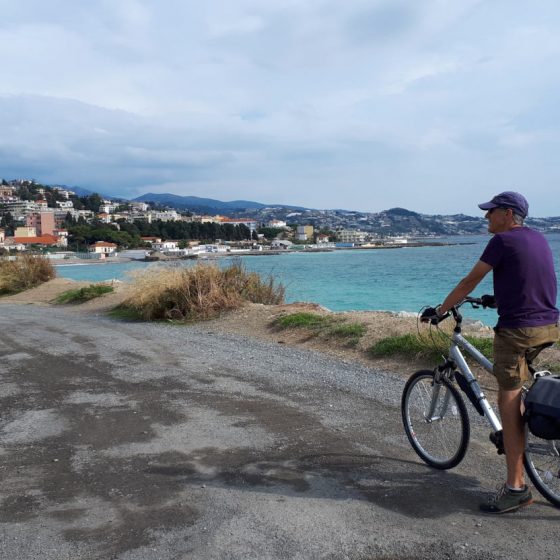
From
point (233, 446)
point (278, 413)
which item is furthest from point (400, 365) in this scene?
point (233, 446)

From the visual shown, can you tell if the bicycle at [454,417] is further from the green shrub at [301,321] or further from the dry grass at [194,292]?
the dry grass at [194,292]

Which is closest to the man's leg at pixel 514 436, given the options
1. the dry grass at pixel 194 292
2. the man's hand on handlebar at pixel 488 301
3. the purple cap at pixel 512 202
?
the man's hand on handlebar at pixel 488 301

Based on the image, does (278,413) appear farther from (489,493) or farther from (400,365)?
(400,365)

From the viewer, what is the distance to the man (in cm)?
402

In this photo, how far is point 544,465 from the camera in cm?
411

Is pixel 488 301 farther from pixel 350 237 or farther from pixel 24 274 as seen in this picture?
pixel 350 237

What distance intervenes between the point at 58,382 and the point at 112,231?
12804 centimetres

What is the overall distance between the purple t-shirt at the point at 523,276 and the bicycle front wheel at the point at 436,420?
92 cm

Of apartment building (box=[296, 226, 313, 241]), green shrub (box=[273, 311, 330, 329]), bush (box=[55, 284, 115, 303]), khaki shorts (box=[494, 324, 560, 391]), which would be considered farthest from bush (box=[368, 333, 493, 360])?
apartment building (box=[296, 226, 313, 241])

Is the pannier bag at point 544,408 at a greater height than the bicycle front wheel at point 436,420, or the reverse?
the pannier bag at point 544,408

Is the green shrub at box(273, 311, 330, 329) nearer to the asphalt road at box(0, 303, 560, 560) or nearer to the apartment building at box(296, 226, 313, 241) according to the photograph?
the asphalt road at box(0, 303, 560, 560)

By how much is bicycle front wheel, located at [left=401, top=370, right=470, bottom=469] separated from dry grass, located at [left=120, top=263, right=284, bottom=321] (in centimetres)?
1000

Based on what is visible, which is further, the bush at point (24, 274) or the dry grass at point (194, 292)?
the bush at point (24, 274)

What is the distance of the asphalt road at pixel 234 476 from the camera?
11.9ft
